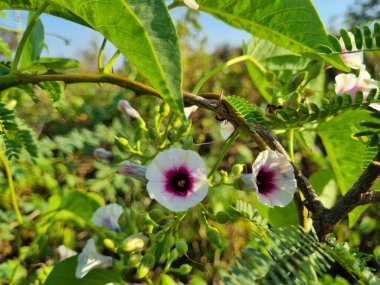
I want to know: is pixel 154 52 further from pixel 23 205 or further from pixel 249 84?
pixel 249 84

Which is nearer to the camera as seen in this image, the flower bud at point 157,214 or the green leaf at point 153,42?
the green leaf at point 153,42

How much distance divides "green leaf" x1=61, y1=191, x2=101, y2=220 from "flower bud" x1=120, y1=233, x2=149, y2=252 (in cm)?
51

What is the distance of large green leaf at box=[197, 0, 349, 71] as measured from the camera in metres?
0.62

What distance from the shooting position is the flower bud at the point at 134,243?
0.67 m

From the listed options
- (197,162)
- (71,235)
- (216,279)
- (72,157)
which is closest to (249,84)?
(72,157)

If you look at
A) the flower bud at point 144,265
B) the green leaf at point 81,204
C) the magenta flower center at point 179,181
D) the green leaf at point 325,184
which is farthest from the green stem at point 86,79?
the green leaf at point 81,204

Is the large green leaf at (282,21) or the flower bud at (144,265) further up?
the large green leaf at (282,21)

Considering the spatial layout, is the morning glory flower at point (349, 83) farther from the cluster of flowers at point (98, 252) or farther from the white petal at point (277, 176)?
the cluster of flowers at point (98, 252)

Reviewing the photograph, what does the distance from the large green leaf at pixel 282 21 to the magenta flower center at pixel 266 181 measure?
6.1 inches

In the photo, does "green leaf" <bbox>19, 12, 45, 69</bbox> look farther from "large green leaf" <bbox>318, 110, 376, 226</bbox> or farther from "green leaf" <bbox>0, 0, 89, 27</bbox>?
"large green leaf" <bbox>318, 110, 376, 226</bbox>

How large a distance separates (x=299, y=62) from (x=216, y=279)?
1385mm

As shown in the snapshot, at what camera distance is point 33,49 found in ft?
2.91

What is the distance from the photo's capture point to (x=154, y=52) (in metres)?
0.47

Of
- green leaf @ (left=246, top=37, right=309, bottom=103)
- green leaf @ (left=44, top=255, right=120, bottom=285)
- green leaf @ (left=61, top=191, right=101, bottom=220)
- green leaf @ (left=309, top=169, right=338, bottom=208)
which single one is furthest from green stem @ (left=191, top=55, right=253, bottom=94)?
green leaf @ (left=61, top=191, right=101, bottom=220)
